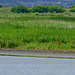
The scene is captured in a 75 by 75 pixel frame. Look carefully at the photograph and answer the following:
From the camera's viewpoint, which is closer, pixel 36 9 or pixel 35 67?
pixel 35 67

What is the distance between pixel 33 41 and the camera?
49.0 ft

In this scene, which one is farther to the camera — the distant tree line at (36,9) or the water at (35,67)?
the distant tree line at (36,9)

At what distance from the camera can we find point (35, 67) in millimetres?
8047

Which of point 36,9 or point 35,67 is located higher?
point 35,67

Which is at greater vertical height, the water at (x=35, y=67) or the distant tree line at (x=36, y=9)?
the water at (x=35, y=67)

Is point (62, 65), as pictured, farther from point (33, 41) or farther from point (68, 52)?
point (33, 41)

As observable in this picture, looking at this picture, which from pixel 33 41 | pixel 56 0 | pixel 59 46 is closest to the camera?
pixel 59 46

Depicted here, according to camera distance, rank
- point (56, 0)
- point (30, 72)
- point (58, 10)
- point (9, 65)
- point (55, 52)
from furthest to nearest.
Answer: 1. point (56, 0)
2. point (58, 10)
3. point (55, 52)
4. point (9, 65)
5. point (30, 72)

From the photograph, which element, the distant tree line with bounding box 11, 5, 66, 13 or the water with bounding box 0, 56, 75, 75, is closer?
the water with bounding box 0, 56, 75, 75

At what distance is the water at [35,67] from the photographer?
7.38 meters

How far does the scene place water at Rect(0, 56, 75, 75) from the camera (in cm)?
738

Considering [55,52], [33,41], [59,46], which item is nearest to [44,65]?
[55,52]

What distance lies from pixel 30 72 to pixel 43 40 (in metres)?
7.80

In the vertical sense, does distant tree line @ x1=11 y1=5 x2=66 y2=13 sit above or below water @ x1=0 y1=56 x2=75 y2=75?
below
